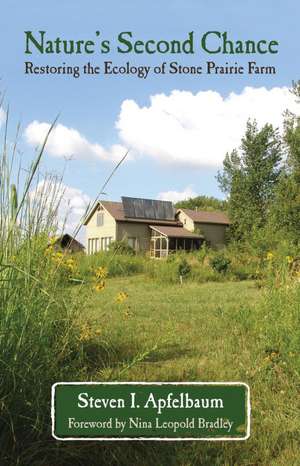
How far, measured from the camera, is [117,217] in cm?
3272

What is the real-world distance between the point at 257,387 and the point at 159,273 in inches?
422

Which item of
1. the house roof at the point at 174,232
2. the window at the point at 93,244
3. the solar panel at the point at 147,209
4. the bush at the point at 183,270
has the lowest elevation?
the bush at the point at 183,270

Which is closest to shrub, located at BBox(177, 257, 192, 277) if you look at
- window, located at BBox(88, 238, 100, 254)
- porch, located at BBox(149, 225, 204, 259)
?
porch, located at BBox(149, 225, 204, 259)

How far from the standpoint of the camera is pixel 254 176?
112 ft

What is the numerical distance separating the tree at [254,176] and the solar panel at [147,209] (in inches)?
187

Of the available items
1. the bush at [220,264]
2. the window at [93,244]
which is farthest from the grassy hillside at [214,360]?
the window at [93,244]

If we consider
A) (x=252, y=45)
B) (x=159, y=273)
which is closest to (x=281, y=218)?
(x=159, y=273)

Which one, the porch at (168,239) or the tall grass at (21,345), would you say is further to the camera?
the porch at (168,239)

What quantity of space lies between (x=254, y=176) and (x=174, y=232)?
662 cm

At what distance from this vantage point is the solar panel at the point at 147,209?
33.7m

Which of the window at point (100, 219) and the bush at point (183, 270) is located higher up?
the window at point (100, 219)

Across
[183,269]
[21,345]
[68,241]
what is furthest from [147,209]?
[21,345]

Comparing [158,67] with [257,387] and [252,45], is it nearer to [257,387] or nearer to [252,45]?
[252,45]

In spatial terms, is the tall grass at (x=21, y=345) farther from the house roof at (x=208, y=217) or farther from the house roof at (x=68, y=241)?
the house roof at (x=208, y=217)
